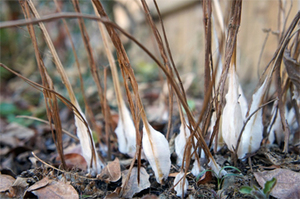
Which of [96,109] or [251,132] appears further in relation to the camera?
[96,109]

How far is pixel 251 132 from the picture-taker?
2.01 ft

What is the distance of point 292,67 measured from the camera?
599 millimetres

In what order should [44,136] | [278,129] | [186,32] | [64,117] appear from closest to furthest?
1. [278,129]
2. [44,136]
3. [64,117]
4. [186,32]

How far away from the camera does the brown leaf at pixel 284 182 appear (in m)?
0.49

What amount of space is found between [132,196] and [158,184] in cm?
8

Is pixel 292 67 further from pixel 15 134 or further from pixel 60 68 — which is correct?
→ pixel 15 134

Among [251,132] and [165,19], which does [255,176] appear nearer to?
[251,132]

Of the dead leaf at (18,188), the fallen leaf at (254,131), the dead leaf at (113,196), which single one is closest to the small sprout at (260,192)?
the fallen leaf at (254,131)

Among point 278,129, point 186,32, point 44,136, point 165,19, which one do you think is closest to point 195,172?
point 278,129

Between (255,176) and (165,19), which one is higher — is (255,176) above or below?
below

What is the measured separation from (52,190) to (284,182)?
0.56 meters

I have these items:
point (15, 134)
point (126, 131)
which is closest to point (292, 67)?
point (126, 131)

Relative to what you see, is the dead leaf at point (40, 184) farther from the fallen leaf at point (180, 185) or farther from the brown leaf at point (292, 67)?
the brown leaf at point (292, 67)

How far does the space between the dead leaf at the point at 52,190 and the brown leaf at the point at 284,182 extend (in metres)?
0.46
